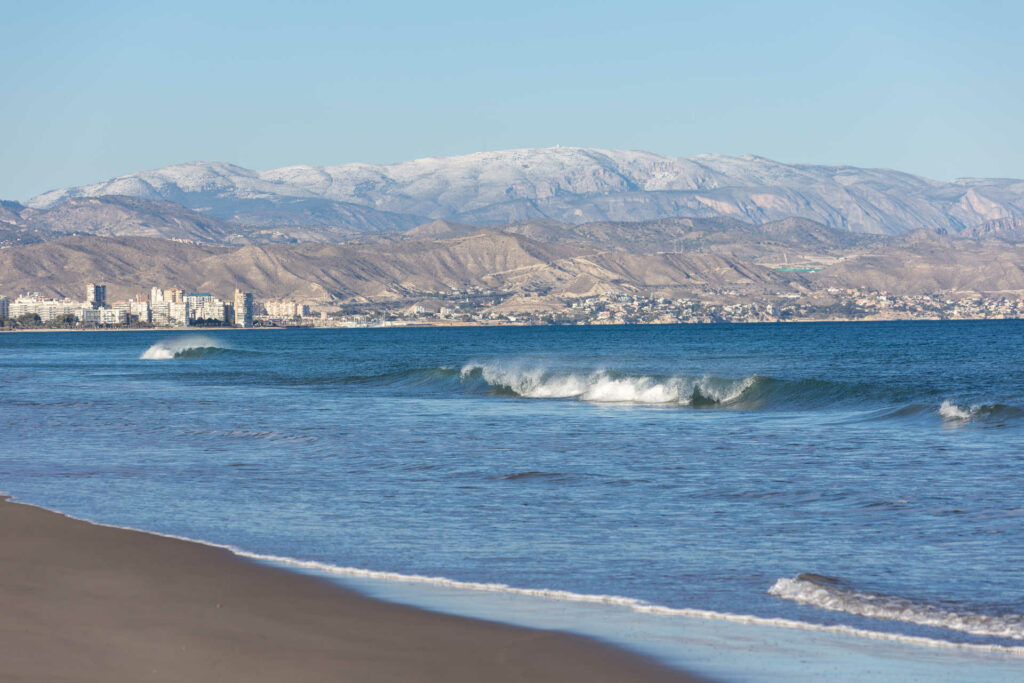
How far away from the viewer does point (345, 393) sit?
5741 cm

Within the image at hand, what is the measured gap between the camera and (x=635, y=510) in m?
18.6

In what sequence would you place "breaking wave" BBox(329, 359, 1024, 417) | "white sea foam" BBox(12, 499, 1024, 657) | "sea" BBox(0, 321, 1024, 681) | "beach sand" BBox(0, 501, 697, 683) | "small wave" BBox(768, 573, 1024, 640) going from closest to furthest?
"beach sand" BBox(0, 501, 697, 683) < "white sea foam" BBox(12, 499, 1024, 657) < "small wave" BBox(768, 573, 1024, 640) < "sea" BBox(0, 321, 1024, 681) < "breaking wave" BBox(329, 359, 1024, 417)

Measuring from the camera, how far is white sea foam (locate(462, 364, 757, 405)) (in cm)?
4869

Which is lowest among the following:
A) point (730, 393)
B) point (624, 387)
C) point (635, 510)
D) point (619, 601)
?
point (619, 601)

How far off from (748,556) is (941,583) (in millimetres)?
2514

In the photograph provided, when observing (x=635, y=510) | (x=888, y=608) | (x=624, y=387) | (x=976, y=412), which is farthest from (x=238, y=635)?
(x=624, y=387)

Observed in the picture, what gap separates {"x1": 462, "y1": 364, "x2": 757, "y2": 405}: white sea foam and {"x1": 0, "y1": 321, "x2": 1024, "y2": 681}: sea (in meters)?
4.34

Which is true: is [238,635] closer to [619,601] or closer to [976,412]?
[619,601]

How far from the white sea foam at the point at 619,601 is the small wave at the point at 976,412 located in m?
24.4

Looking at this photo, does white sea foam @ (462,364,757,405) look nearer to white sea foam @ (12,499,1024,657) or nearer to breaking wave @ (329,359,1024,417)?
breaking wave @ (329,359,1024,417)

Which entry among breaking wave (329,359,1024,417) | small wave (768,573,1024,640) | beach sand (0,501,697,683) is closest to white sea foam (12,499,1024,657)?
small wave (768,573,1024,640)

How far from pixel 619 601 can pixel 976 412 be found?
25.8 m

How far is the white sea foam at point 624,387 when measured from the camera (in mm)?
48688

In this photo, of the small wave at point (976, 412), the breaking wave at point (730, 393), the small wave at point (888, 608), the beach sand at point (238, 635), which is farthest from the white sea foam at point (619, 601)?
the small wave at point (976, 412)
